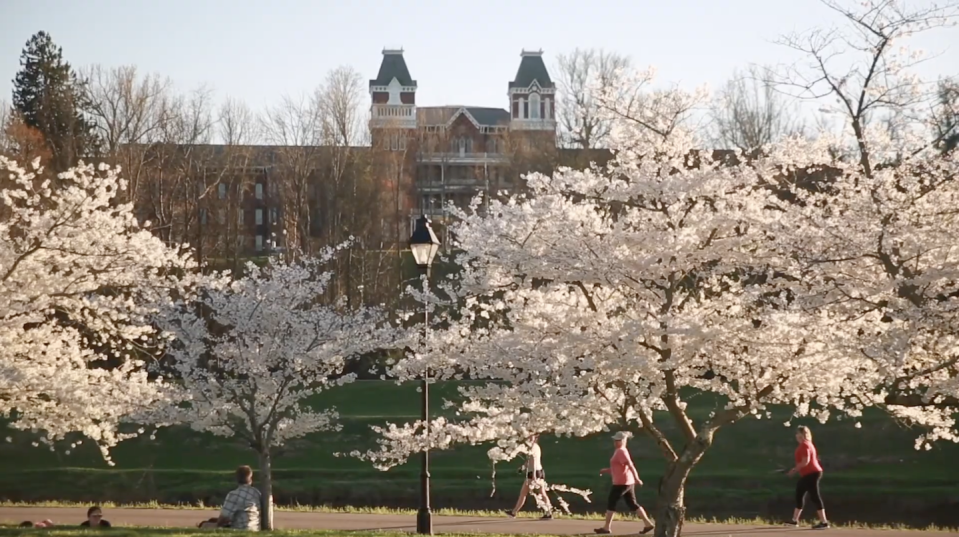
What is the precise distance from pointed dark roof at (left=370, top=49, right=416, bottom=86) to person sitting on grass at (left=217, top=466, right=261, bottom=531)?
7238 cm

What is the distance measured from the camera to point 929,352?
1237cm

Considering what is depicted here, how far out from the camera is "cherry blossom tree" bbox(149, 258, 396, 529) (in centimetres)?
1744

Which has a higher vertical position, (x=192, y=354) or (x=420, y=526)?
(x=192, y=354)

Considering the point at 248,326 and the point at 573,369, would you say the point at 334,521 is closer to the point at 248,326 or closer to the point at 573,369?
the point at 248,326

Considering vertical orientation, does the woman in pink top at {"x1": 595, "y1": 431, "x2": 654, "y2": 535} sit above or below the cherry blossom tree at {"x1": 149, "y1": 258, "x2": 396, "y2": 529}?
below

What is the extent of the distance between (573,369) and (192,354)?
25.8 feet

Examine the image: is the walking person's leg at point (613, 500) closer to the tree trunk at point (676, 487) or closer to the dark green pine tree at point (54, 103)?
the tree trunk at point (676, 487)

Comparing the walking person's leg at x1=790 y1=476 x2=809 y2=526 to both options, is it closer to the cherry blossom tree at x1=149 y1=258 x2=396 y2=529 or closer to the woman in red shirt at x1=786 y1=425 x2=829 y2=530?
the woman in red shirt at x1=786 y1=425 x2=829 y2=530

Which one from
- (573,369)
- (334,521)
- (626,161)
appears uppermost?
(626,161)

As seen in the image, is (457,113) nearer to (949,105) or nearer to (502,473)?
(502,473)

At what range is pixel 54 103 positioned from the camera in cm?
5134

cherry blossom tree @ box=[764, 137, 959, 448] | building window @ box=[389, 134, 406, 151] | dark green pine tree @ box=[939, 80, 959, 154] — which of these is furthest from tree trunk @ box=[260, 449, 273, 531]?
building window @ box=[389, 134, 406, 151]

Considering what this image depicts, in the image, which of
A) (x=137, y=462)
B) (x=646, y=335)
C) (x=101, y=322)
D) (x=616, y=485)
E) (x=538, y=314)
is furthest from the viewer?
(x=137, y=462)

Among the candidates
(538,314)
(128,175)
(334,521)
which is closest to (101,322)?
(334,521)
